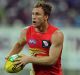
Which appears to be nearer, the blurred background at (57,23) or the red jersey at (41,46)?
the red jersey at (41,46)

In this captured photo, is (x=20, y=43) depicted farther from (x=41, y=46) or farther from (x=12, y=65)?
(x=12, y=65)

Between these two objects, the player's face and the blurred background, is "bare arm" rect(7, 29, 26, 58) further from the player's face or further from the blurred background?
the blurred background

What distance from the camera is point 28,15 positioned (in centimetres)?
1162

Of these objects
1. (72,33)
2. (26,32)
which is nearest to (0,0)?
(72,33)

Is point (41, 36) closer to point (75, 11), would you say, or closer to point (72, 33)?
point (72, 33)

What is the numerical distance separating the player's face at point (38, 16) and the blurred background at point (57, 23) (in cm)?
415

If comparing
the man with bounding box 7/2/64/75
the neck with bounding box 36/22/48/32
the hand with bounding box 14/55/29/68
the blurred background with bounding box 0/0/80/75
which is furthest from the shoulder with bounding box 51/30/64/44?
the blurred background with bounding box 0/0/80/75

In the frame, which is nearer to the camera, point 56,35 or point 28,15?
point 56,35

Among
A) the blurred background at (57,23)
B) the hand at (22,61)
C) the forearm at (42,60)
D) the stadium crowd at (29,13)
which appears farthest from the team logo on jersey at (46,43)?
the stadium crowd at (29,13)

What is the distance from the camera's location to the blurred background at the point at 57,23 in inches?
410

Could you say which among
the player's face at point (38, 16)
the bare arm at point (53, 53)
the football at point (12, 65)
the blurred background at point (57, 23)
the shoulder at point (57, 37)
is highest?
the player's face at point (38, 16)

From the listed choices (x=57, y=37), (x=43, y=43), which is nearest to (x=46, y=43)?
(x=43, y=43)

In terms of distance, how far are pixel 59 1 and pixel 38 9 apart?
5874 mm

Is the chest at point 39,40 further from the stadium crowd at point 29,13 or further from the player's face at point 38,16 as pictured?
the stadium crowd at point 29,13
